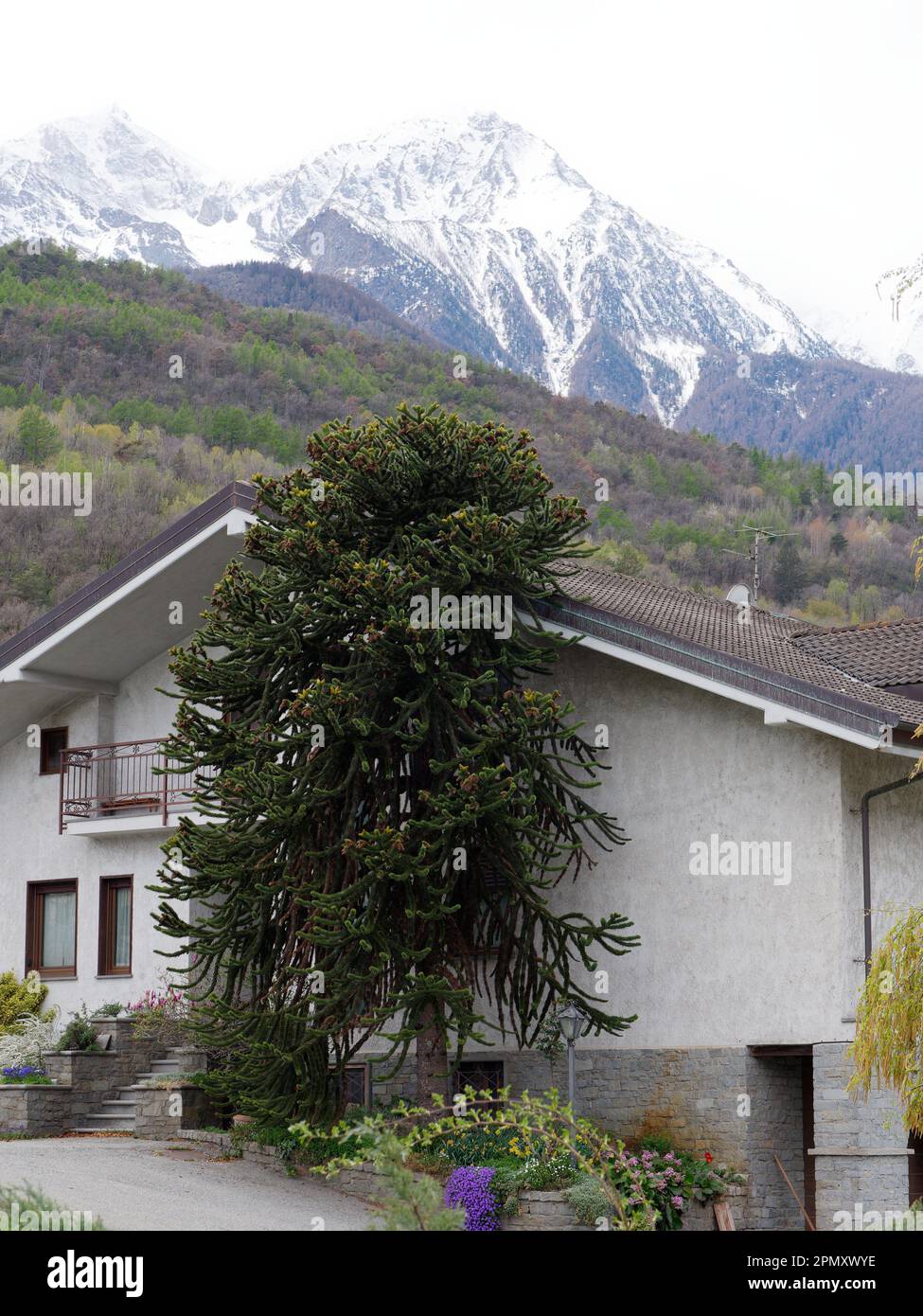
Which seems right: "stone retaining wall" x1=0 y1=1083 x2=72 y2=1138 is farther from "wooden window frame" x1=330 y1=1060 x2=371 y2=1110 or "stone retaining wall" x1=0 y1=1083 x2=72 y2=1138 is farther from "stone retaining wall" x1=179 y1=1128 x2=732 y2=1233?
"wooden window frame" x1=330 y1=1060 x2=371 y2=1110

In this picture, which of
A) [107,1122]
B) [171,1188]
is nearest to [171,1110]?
[107,1122]

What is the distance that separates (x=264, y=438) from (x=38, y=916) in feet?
138

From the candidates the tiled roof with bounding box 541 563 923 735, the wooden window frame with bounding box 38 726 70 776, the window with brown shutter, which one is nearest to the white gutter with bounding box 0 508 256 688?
the wooden window frame with bounding box 38 726 70 776

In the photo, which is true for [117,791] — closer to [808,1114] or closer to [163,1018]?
[163,1018]

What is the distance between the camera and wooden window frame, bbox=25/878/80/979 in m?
24.7

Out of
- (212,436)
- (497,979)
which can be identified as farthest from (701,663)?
(212,436)

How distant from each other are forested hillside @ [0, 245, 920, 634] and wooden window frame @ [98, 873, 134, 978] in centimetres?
A: 2516

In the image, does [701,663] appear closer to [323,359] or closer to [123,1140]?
[123,1140]

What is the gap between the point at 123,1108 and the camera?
21328 mm

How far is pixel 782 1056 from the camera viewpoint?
1802 cm

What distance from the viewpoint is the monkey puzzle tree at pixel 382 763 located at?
1681cm

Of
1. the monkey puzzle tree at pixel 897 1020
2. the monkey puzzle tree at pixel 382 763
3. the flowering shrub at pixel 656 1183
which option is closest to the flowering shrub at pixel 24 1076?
the monkey puzzle tree at pixel 382 763
